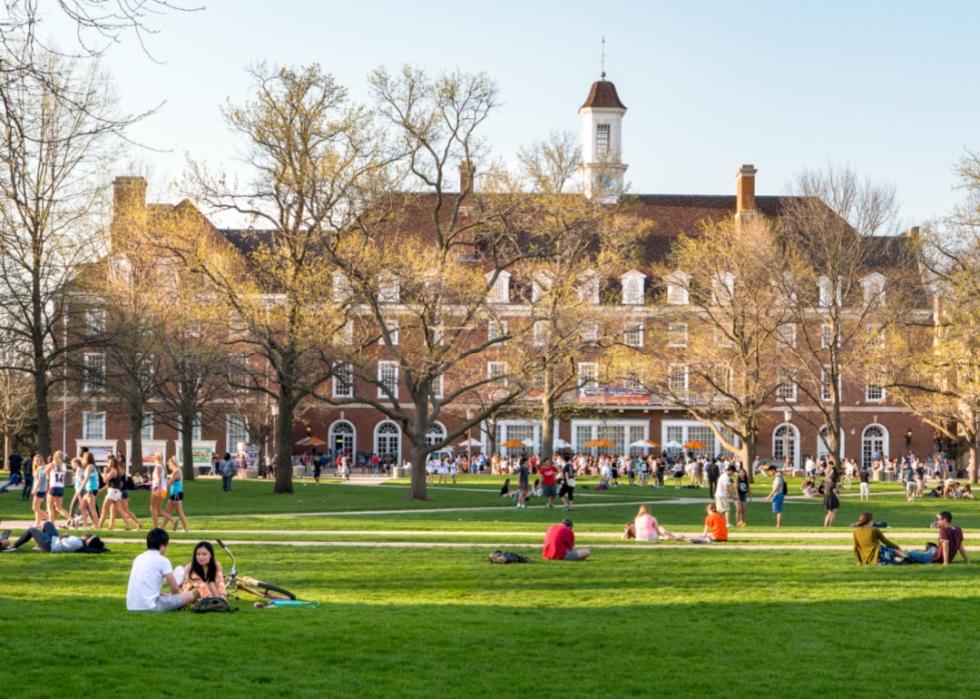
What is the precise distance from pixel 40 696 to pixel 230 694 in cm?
141

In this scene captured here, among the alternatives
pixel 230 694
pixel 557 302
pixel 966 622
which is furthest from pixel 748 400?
Result: pixel 230 694

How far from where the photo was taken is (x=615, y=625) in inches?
559

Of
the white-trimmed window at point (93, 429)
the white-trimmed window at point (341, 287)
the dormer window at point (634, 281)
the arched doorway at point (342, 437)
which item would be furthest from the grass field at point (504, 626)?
the dormer window at point (634, 281)

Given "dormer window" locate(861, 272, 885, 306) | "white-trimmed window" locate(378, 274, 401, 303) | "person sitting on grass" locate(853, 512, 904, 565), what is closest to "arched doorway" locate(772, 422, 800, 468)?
"dormer window" locate(861, 272, 885, 306)

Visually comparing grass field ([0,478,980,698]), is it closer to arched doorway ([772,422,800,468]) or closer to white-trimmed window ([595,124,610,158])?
arched doorway ([772,422,800,468])

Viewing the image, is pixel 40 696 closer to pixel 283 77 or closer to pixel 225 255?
pixel 283 77

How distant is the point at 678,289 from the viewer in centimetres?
6456

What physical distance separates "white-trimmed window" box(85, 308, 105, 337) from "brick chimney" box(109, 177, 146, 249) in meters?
2.56

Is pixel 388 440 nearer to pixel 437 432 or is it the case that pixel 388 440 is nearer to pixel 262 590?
pixel 437 432

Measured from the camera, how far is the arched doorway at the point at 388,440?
7419 centimetres

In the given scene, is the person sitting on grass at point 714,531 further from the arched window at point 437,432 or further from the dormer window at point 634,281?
the dormer window at point 634,281

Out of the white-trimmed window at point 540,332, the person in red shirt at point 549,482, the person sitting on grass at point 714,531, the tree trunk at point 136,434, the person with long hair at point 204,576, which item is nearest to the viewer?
the person with long hair at point 204,576

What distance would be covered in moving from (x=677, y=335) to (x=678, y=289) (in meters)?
9.98

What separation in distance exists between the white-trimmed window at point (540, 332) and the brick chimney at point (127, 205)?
41.4 feet
